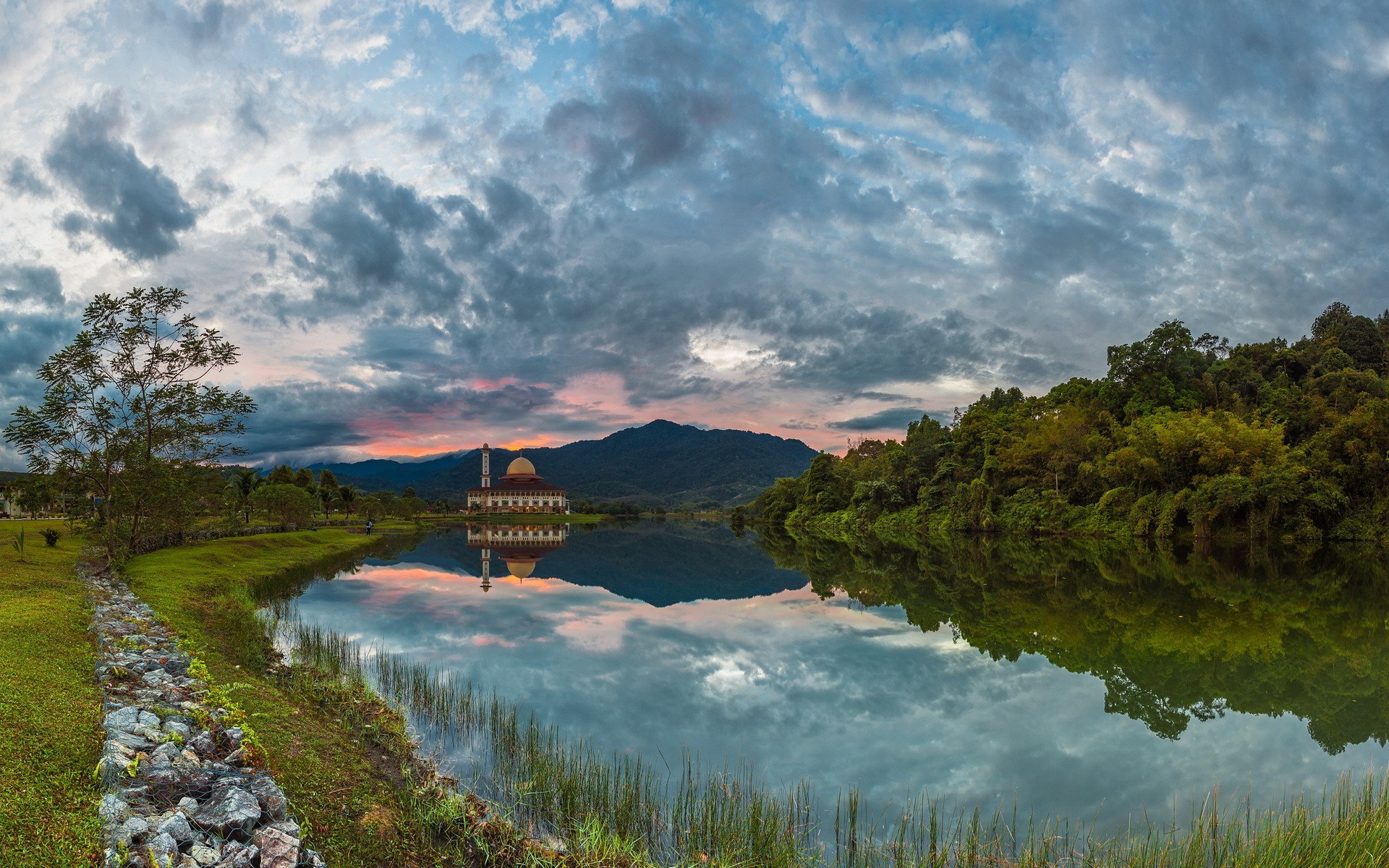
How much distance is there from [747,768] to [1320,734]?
28.6ft

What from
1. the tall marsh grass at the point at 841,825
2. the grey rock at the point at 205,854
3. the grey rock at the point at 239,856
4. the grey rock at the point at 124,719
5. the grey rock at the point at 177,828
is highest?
the grey rock at the point at 124,719

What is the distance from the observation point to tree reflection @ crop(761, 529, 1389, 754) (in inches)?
466

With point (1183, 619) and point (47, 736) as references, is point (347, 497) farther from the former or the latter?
point (1183, 619)

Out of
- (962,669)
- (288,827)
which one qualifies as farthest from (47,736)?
(962,669)

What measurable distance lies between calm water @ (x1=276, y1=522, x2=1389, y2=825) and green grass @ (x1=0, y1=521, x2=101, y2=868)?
585cm

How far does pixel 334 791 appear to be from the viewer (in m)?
7.15

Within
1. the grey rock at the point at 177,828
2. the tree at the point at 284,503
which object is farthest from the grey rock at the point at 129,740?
the tree at the point at 284,503

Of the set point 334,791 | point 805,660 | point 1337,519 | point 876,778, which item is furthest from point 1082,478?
point 334,791

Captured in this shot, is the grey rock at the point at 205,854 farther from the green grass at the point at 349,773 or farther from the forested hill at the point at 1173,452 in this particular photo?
the forested hill at the point at 1173,452

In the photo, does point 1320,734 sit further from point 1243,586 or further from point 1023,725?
point 1243,586

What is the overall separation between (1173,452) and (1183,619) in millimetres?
35687

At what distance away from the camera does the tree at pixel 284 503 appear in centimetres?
5088

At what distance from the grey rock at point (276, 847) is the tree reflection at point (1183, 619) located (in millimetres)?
11470

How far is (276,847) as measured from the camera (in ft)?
17.3
